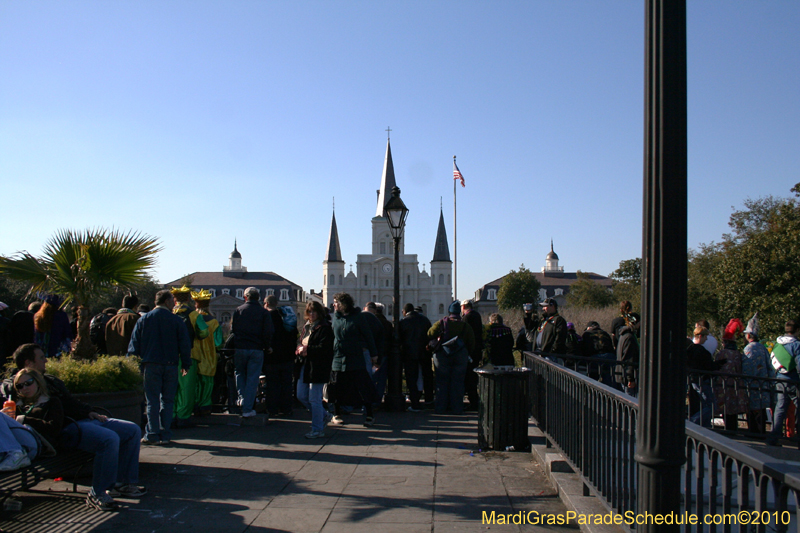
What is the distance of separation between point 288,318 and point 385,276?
4253 inches

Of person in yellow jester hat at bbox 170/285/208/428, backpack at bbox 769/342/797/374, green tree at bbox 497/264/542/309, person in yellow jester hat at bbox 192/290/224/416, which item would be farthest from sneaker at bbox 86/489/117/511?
green tree at bbox 497/264/542/309

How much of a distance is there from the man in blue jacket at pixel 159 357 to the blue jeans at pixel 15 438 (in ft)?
8.81

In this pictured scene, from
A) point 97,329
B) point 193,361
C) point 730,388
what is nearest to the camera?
point 193,361

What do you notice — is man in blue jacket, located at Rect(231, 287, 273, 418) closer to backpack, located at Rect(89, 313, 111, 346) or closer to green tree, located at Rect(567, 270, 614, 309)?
backpack, located at Rect(89, 313, 111, 346)

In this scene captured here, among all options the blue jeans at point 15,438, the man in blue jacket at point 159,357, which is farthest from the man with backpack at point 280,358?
the blue jeans at point 15,438

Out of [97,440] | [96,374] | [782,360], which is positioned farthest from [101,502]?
[782,360]

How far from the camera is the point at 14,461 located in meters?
4.21

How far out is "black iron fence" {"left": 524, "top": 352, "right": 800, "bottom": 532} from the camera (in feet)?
7.88

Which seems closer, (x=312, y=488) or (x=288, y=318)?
(x=312, y=488)

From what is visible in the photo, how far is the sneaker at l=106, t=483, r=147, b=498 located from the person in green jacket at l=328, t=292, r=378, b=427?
3393 mm

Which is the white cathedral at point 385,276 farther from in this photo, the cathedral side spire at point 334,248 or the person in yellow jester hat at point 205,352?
the person in yellow jester hat at point 205,352

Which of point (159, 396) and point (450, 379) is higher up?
point (159, 396)

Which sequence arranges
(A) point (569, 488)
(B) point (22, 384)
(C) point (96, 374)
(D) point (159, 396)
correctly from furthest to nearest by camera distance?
1. (D) point (159, 396)
2. (C) point (96, 374)
3. (A) point (569, 488)
4. (B) point (22, 384)

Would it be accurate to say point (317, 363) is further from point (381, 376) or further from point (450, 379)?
point (381, 376)
